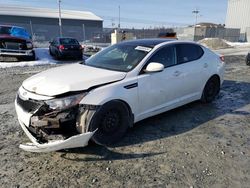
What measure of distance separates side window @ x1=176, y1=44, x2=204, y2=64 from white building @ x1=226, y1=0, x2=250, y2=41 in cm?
4622

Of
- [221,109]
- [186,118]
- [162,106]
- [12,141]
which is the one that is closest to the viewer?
[12,141]

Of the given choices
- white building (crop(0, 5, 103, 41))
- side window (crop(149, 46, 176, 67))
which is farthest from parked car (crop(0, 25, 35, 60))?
white building (crop(0, 5, 103, 41))

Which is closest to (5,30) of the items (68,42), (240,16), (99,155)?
(68,42)

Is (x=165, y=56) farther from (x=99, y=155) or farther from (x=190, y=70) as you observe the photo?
(x=99, y=155)

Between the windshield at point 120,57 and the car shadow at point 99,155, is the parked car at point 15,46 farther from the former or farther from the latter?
the car shadow at point 99,155

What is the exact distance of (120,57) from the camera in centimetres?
487

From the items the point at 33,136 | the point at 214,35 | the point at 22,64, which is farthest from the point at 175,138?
the point at 214,35

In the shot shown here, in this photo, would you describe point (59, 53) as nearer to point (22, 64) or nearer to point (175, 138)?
point (22, 64)

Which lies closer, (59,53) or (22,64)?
(22,64)

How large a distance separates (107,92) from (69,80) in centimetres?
59

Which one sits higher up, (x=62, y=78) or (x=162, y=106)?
(x=62, y=78)

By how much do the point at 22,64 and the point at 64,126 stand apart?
11.0 meters

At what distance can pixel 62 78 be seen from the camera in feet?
13.2

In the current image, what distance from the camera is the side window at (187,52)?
5.34m
